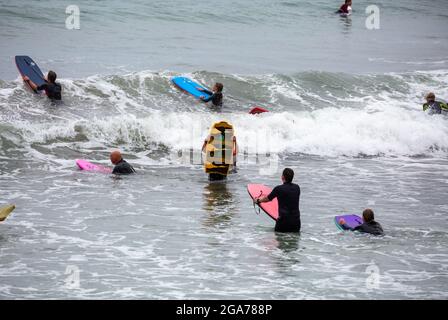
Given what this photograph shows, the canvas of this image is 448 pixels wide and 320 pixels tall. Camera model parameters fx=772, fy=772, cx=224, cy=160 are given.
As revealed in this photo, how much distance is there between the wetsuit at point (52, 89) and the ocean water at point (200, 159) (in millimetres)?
245

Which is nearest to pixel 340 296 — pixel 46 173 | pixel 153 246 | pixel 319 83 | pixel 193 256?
pixel 193 256

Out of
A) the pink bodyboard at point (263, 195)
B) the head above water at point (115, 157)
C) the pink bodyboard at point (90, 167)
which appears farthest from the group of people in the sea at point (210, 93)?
the pink bodyboard at point (263, 195)

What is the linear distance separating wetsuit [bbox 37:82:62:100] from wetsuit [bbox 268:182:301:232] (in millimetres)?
9612

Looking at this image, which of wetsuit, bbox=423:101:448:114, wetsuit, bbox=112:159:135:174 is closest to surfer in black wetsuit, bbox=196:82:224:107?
wetsuit, bbox=423:101:448:114

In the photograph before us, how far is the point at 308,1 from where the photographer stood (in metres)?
39.5

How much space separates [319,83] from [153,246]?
1510 centimetres

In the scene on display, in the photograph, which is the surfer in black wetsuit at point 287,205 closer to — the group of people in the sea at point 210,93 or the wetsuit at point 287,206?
the wetsuit at point 287,206

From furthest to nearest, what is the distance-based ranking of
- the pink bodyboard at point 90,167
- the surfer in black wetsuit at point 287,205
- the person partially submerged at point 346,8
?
the person partially submerged at point 346,8 → the pink bodyboard at point 90,167 → the surfer in black wetsuit at point 287,205

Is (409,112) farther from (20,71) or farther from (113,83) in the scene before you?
(20,71)

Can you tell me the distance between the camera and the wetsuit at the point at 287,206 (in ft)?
39.3

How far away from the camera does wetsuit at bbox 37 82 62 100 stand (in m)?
19.8

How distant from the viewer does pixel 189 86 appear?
22484mm

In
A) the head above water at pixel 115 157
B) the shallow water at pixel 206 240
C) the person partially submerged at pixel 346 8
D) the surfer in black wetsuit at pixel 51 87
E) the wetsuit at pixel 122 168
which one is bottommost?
the shallow water at pixel 206 240

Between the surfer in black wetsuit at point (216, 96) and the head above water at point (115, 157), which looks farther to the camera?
the surfer in black wetsuit at point (216, 96)
